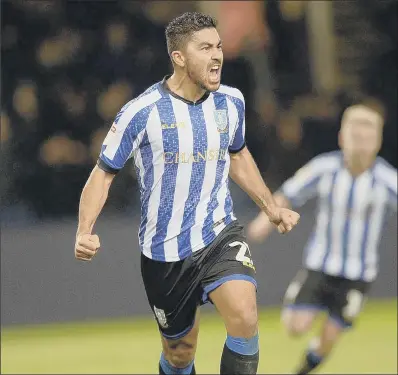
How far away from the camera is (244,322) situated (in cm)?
635

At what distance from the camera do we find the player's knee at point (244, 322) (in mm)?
6344

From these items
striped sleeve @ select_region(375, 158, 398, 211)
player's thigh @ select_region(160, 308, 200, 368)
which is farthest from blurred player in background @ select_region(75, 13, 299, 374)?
striped sleeve @ select_region(375, 158, 398, 211)

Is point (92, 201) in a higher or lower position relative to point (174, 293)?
higher

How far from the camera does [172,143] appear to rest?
652 centimetres

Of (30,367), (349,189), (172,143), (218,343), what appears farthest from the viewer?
(218,343)

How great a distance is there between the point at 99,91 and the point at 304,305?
3204 millimetres

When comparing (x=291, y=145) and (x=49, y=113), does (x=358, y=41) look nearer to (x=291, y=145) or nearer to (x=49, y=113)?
(x=291, y=145)

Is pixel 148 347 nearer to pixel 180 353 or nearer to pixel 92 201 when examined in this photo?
pixel 180 353

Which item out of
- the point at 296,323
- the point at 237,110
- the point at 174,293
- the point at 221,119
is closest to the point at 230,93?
the point at 237,110

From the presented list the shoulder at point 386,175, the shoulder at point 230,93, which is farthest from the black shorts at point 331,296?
the shoulder at point 230,93

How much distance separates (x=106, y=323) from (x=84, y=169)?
1.56 metres

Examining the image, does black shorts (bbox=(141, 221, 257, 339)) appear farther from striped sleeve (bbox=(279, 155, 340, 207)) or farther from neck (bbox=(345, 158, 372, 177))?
neck (bbox=(345, 158, 372, 177))

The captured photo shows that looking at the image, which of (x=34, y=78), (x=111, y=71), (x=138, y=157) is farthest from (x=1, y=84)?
(x=138, y=157)

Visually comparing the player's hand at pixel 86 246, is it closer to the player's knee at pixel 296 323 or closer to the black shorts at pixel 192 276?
the black shorts at pixel 192 276
